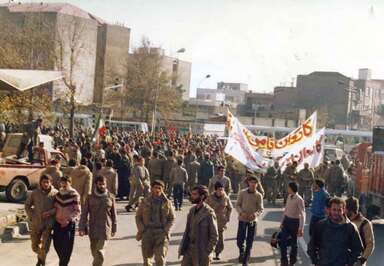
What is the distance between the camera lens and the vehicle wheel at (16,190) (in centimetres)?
1856

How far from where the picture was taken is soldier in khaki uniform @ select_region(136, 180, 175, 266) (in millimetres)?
9875

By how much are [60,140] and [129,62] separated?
47.6 metres

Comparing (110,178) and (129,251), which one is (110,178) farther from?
(129,251)

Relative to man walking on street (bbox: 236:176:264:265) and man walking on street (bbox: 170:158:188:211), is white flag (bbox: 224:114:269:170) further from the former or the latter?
man walking on street (bbox: 236:176:264:265)

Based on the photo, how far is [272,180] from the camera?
23812mm

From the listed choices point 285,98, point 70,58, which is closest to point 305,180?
point 70,58

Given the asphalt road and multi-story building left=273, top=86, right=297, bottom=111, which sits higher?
multi-story building left=273, top=86, right=297, bottom=111

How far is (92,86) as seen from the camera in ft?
288

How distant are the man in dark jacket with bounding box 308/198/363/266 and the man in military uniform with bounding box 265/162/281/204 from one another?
1581cm

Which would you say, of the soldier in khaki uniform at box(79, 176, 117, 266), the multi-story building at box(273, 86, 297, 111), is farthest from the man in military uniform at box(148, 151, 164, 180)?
the multi-story building at box(273, 86, 297, 111)

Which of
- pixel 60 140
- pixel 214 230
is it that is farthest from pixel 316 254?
pixel 60 140

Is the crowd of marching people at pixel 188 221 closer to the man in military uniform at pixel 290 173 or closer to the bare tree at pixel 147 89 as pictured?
the man in military uniform at pixel 290 173

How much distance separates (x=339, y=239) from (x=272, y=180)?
1594cm

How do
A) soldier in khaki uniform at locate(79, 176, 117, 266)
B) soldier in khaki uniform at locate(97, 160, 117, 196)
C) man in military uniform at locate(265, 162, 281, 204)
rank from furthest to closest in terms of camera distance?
man in military uniform at locate(265, 162, 281, 204), soldier in khaki uniform at locate(97, 160, 117, 196), soldier in khaki uniform at locate(79, 176, 117, 266)
